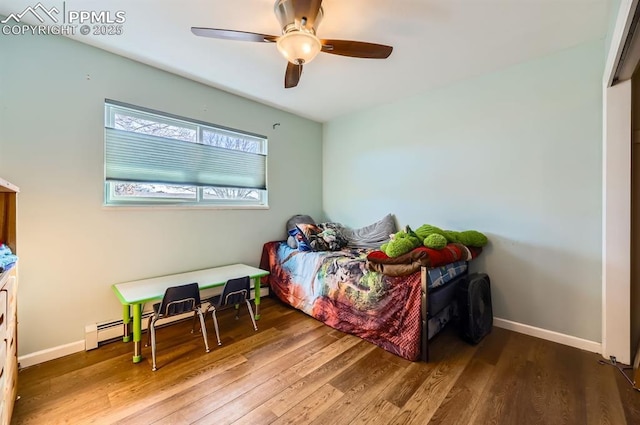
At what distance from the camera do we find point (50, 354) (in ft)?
6.86

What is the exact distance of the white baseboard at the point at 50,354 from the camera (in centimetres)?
199

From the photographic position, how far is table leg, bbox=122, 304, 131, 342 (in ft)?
7.58

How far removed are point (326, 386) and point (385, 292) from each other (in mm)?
865

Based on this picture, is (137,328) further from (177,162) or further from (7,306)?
(177,162)

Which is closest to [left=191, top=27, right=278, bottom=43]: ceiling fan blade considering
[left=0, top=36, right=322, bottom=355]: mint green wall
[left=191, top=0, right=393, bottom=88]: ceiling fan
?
[left=191, top=0, right=393, bottom=88]: ceiling fan

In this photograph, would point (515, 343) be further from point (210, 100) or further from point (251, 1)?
point (210, 100)

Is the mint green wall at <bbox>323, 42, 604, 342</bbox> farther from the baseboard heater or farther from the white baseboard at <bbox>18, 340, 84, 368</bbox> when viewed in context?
the white baseboard at <bbox>18, 340, 84, 368</bbox>

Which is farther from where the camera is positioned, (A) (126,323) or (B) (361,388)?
(A) (126,323)

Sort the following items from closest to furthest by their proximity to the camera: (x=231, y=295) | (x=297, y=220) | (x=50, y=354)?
(x=50, y=354) < (x=231, y=295) < (x=297, y=220)

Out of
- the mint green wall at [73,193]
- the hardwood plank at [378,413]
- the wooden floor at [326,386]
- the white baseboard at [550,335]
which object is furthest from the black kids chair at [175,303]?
the white baseboard at [550,335]

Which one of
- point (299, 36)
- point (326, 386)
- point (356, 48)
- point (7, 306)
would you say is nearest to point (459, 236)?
point (326, 386)

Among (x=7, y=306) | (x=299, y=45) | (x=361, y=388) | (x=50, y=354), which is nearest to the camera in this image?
(x=7, y=306)

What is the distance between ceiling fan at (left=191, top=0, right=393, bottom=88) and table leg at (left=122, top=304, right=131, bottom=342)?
7.55 ft

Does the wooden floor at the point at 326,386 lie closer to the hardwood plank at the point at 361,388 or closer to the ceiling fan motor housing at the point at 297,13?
the hardwood plank at the point at 361,388
